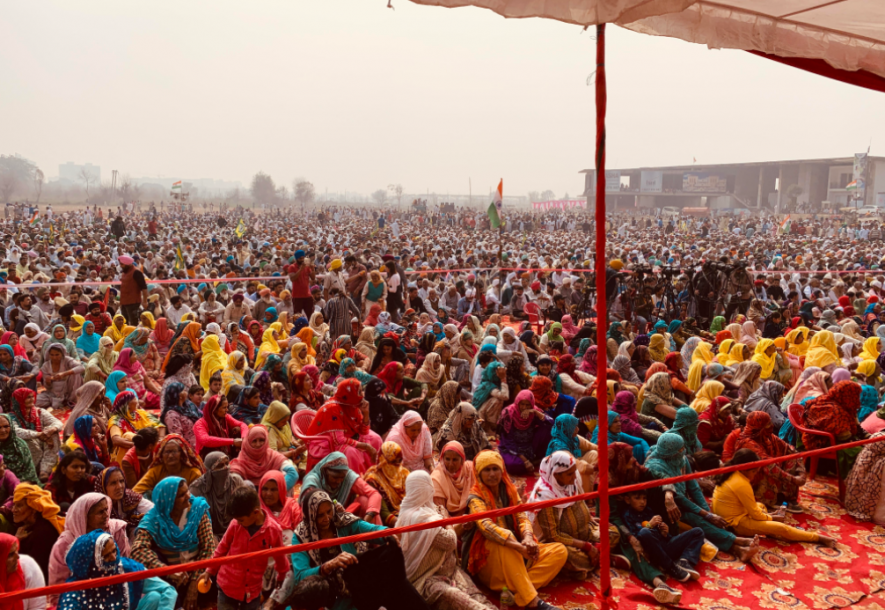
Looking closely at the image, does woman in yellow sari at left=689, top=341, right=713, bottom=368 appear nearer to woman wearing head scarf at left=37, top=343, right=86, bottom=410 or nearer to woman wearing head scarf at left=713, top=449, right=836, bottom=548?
woman wearing head scarf at left=713, top=449, right=836, bottom=548

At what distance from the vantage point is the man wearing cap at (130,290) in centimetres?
834

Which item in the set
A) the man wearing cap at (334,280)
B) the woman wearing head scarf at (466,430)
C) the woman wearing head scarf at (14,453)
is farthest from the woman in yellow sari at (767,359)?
the woman wearing head scarf at (14,453)

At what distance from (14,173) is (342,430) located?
80.8 meters

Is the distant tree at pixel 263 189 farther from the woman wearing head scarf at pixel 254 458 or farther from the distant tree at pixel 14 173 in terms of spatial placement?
the woman wearing head scarf at pixel 254 458

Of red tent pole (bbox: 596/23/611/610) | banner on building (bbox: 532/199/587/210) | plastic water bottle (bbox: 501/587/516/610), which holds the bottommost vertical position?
plastic water bottle (bbox: 501/587/516/610)

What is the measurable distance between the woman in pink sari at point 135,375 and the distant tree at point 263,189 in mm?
79744

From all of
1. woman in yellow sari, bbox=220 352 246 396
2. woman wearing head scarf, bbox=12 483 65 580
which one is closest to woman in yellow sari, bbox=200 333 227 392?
woman in yellow sari, bbox=220 352 246 396

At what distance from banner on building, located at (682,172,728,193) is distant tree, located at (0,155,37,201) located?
60649 mm

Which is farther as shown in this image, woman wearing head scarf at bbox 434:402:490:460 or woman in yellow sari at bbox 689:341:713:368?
woman in yellow sari at bbox 689:341:713:368

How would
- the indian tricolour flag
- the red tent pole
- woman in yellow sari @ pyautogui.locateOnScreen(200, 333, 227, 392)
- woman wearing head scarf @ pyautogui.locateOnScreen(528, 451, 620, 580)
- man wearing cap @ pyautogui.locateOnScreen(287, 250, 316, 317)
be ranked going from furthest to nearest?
1. the indian tricolour flag
2. man wearing cap @ pyautogui.locateOnScreen(287, 250, 316, 317)
3. woman in yellow sari @ pyautogui.locateOnScreen(200, 333, 227, 392)
4. woman wearing head scarf @ pyautogui.locateOnScreen(528, 451, 620, 580)
5. the red tent pole

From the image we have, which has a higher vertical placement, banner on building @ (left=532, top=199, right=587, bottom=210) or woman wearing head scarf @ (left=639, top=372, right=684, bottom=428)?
banner on building @ (left=532, top=199, right=587, bottom=210)

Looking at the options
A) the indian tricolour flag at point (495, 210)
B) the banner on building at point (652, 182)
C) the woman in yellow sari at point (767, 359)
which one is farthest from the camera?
the banner on building at point (652, 182)

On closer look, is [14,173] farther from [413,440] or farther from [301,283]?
[413,440]

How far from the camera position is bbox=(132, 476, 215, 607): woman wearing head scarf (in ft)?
10.8
